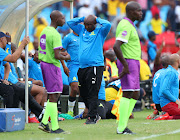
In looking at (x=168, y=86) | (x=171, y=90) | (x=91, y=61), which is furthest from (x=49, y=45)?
(x=171, y=90)

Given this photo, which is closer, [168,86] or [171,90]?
[168,86]

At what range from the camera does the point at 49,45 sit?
8195 millimetres

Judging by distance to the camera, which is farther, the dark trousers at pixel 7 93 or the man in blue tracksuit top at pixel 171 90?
the man in blue tracksuit top at pixel 171 90

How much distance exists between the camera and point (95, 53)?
27.2 feet

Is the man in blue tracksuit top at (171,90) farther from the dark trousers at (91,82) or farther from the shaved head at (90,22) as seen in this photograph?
the shaved head at (90,22)

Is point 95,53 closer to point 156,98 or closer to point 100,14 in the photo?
point 156,98

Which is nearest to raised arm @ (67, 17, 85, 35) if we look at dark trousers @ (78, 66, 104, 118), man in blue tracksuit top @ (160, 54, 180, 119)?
dark trousers @ (78, 66, 104, 118)

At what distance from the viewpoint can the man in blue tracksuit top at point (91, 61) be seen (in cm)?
823

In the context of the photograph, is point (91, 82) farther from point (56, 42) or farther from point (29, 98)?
point (29, 98)

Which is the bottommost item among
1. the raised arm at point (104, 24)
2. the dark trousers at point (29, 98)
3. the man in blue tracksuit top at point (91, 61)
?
the dark trousers at point (29, 98)

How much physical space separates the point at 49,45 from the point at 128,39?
227 centimetres

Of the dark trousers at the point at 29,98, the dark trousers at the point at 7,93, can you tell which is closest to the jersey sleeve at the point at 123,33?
the dark trousers at the point at 7,93

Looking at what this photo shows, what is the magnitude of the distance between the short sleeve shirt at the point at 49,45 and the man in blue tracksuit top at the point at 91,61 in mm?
487

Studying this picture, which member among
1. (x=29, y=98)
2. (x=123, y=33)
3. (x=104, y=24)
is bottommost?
(x=29, y=98)
